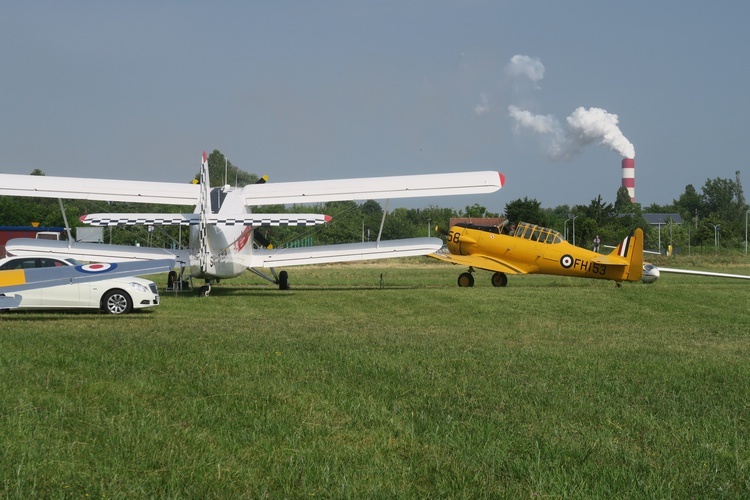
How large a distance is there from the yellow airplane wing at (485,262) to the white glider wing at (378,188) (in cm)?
354

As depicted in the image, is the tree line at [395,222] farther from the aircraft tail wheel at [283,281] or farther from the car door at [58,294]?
the car door at [58,294]

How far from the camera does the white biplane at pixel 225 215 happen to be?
20734 millimetres

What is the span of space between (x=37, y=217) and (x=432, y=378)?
216 ft

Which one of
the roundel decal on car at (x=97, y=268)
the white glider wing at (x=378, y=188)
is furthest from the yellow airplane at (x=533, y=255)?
the roundel decal on car at (x=97, y=268)

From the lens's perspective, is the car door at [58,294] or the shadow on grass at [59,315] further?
the car door at [58,294]

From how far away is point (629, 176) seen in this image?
490 feet

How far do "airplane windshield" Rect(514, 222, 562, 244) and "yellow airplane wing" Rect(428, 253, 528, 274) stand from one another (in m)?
0.99

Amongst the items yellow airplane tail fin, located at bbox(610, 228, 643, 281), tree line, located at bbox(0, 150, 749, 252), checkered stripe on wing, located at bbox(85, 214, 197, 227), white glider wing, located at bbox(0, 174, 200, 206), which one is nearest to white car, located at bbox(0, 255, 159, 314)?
checkered stripe on wing, located at bbox(85, 214, 197, 227)

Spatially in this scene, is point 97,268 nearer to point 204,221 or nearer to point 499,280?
point 204,221

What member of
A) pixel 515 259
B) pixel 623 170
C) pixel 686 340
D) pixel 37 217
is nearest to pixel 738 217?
pixel 623 170

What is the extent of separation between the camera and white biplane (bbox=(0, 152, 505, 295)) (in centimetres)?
2073

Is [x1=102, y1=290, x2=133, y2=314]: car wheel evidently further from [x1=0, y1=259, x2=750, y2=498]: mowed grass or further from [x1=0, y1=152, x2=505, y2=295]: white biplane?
[x1=0, y1=152, x2=505, y2=295]: white biplane

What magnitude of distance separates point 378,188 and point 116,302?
9.14 metres

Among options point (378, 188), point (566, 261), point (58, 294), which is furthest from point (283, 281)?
point (58, 294)
